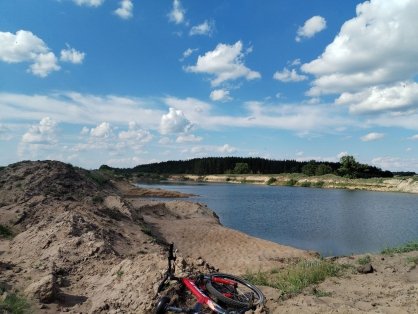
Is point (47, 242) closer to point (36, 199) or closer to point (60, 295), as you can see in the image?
point (60, 295)

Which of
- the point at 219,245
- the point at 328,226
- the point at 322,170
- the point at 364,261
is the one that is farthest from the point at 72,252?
the point at 322,170

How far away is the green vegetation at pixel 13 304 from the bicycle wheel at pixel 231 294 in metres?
3.55

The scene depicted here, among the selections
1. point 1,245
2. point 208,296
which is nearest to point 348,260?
point 208,296

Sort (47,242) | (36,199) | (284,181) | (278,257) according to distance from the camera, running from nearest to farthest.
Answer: (47,242) < (278,257) < (36,199) < (284,181)

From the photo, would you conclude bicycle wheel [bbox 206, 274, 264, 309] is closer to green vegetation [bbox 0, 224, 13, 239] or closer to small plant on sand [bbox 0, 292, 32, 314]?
small plant on sand [bbox 0, 292, 32, 314]

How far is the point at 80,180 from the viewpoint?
26375 mm

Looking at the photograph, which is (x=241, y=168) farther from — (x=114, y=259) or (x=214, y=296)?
(x=214, y=296)

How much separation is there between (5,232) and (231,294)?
12.4 metres

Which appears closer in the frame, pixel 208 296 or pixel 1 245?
pixel 208 296

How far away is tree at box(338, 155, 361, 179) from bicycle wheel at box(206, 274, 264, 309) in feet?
323

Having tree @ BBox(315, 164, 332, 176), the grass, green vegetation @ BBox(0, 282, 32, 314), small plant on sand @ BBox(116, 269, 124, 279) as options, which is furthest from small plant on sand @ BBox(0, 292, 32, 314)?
tree @ BBox(315, 164, 332, 176)

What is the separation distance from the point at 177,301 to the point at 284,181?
102977mm

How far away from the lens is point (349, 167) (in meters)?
101

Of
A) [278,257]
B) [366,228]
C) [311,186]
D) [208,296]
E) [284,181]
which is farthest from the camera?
A: [284,181]
